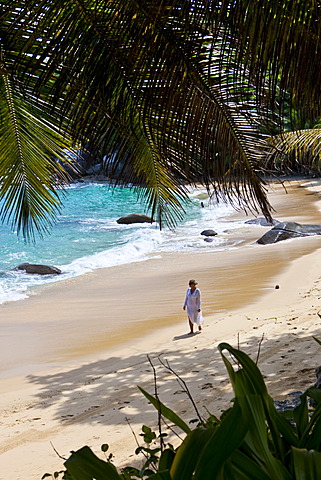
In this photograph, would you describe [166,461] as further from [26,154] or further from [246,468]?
[26,154]

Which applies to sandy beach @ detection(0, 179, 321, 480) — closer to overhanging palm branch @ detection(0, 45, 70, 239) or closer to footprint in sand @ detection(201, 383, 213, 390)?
footprint in sand @ detection(201, 383, 213, 390)

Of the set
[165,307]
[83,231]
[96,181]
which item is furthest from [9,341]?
[96,181]

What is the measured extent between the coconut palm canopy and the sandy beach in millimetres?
706

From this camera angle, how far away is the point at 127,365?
997 cm

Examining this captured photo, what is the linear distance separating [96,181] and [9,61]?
199 ft

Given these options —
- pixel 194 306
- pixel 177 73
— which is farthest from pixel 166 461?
pixel 194 306

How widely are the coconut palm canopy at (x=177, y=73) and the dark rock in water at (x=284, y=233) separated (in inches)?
724

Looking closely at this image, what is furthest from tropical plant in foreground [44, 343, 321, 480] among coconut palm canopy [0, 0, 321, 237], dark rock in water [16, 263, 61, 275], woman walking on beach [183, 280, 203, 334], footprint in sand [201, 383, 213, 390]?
dark rock in water [16, 263, 61, 275]

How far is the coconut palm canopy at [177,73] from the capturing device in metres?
3.29

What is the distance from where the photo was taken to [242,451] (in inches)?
68.5

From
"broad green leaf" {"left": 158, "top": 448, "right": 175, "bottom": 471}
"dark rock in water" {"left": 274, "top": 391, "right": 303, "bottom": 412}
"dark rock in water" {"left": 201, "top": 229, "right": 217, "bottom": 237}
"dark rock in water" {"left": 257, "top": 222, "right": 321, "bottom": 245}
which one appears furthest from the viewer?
"dark rock in water" {"left": 201, "top": 229, "right": 217, "bottom": 237}

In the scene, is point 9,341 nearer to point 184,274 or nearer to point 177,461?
point 184,274

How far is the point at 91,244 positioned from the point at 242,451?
1069 inches

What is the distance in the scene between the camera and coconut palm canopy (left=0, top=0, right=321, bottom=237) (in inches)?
129
